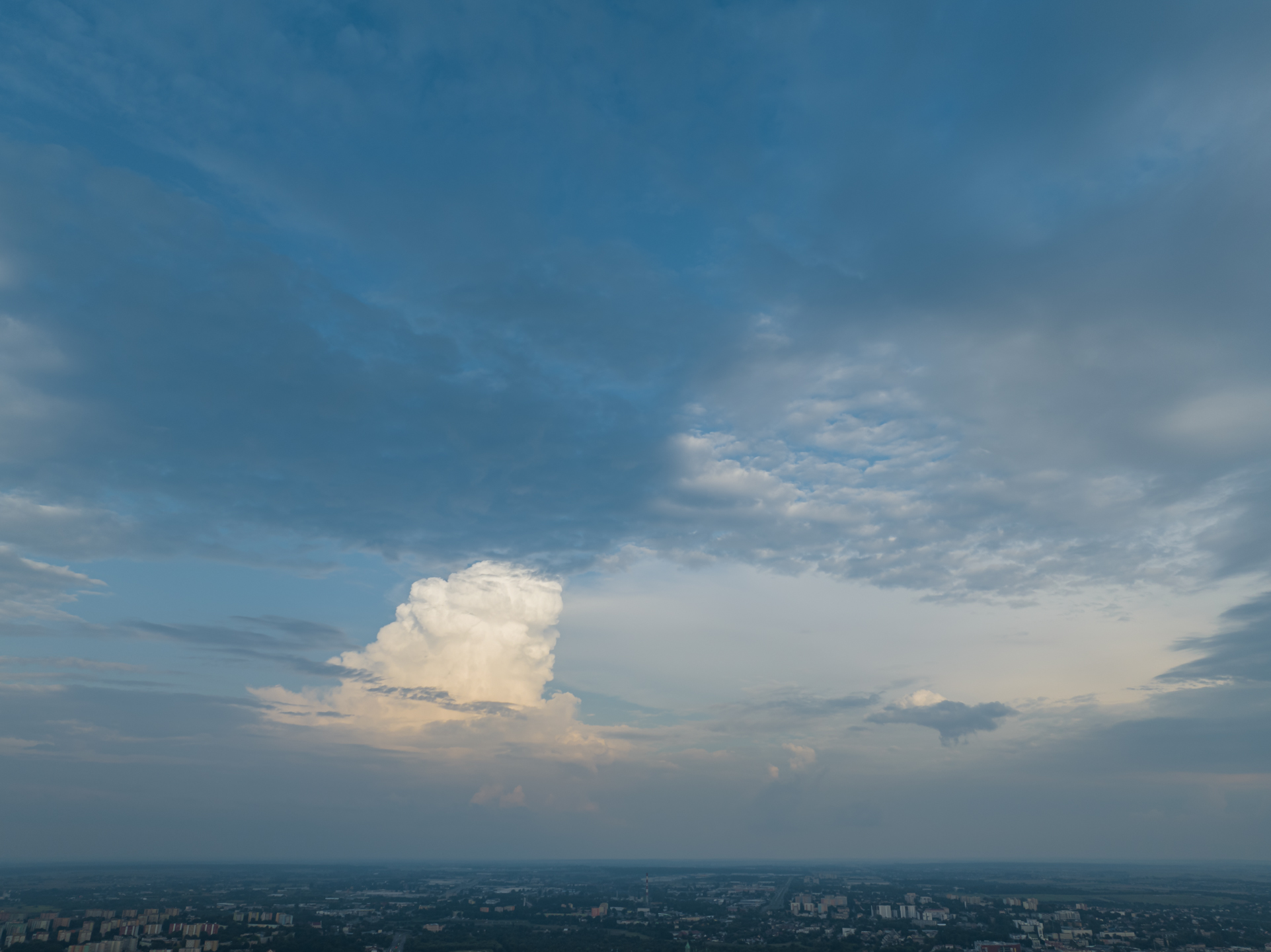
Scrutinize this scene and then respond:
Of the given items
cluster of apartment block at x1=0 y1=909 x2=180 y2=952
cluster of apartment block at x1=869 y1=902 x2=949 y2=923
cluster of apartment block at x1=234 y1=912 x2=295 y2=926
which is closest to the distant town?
Result: cluster of apartment block at x1=0 y1=909 x2=180 y2=952

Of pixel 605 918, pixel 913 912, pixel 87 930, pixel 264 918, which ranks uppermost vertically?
pixel 87 930

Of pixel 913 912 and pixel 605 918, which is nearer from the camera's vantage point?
pixel 605 918

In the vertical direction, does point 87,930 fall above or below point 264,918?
above

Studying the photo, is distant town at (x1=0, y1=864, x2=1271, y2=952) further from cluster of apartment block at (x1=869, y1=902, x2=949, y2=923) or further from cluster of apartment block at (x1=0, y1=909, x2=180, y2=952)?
cluster of apartment block at (x1=869, y1=902, x2=949, y2=923)

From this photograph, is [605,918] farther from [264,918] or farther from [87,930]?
[87,930]

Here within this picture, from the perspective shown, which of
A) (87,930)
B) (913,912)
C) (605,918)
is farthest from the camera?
(913,912)

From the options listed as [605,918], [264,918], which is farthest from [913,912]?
[264,918]

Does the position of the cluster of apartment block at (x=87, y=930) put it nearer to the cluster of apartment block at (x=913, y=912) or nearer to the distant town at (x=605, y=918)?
the distant town at (x=605, y=918)

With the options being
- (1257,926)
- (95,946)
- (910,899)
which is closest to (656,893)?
(910,899)
